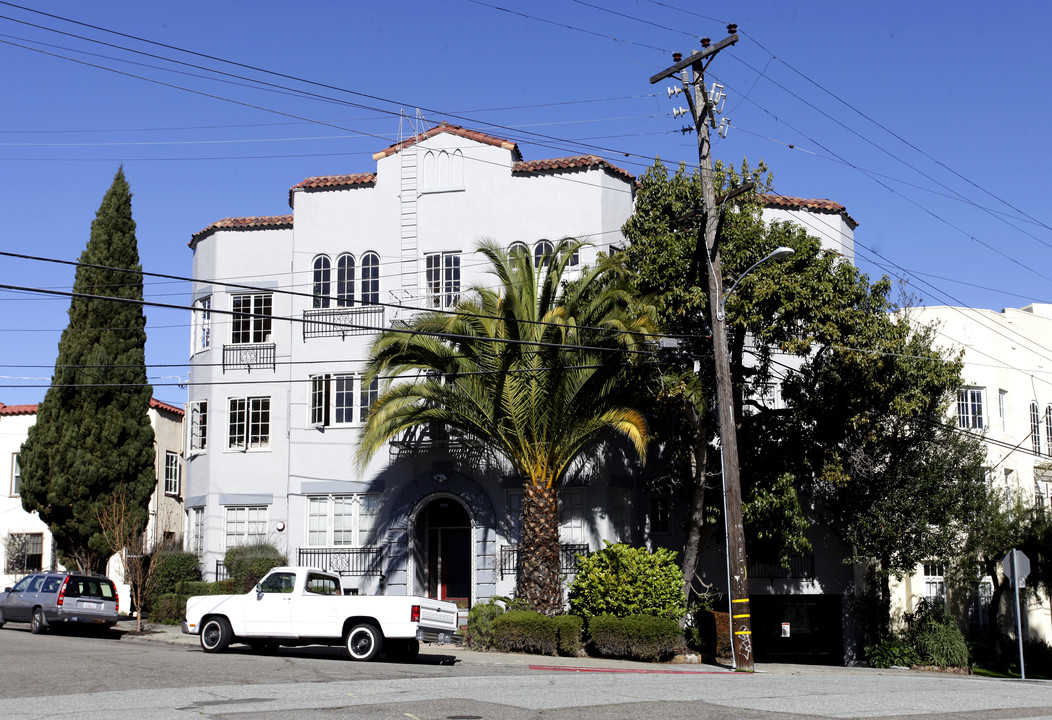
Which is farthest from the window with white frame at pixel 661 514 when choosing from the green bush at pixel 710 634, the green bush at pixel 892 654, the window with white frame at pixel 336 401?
the window with white frame at pixel 336 401

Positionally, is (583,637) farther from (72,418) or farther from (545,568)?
(72,418)

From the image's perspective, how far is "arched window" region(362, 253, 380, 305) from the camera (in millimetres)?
29656

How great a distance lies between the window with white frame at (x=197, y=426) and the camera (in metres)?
30.8

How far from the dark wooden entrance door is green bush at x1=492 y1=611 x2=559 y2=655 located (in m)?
5.31

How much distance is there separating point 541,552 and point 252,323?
11952 millimetres

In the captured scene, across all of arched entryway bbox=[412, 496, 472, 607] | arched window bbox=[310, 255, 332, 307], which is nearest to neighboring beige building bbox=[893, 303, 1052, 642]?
arched entryway bbox=[412, 496, 472, 607]

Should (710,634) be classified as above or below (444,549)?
below

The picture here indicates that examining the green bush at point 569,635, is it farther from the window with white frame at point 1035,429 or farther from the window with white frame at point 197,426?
the window with white frame at point 1035,429

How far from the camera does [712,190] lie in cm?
2225

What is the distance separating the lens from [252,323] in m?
30.8

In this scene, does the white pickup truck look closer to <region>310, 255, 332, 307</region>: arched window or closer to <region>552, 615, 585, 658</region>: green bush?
<region>552, 615, 585, 658</region>: green bush

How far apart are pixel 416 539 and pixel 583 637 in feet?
21.6

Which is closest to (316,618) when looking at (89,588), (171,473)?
(89,588)

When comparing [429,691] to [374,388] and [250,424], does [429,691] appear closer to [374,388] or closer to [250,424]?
[374,388]
